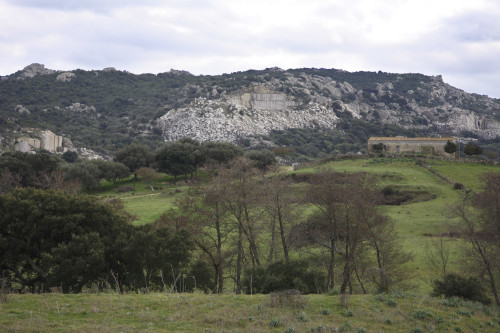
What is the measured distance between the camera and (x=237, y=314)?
1502 cm

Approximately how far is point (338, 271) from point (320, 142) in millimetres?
143499

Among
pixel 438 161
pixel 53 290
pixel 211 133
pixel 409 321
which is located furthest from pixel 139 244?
pixel 211 133

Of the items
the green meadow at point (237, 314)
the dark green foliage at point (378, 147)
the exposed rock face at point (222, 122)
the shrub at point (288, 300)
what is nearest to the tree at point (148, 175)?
the dark green foliage at point (378, 147)

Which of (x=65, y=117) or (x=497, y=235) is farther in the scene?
(x=65, y=117)

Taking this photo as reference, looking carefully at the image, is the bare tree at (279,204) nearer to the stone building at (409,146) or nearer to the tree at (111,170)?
the tree at (111,170)

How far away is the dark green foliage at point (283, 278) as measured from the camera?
21.0m

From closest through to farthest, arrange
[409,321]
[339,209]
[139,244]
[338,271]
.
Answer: [409,321], [139,244], [339,209], [338,271]

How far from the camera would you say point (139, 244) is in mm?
23344

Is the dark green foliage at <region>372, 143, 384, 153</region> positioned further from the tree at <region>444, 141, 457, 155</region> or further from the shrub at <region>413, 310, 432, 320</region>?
the shrub at <region>413, 310, 432, 320</region>

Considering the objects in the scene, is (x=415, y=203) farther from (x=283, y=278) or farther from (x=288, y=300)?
(x=288, y=300)

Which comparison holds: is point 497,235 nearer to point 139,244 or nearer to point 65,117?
point 139,244

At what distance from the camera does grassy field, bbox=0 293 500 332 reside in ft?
43.7

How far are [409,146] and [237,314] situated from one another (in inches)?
3320

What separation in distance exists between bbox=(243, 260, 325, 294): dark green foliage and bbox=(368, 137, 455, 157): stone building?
233 feet
